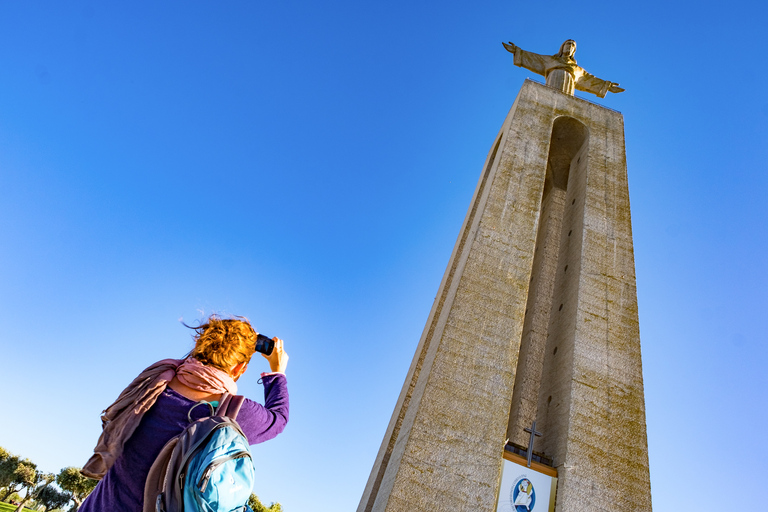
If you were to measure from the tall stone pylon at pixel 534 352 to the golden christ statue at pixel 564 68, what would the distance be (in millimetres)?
2722

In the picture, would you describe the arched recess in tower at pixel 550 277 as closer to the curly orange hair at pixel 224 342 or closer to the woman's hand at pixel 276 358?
the woman's hand at pixel 276 358

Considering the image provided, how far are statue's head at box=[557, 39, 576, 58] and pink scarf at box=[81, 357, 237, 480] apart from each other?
653 inches

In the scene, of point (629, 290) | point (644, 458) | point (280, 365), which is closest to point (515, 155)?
point (629, 290)

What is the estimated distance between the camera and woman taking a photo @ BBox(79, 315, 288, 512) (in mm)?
2186

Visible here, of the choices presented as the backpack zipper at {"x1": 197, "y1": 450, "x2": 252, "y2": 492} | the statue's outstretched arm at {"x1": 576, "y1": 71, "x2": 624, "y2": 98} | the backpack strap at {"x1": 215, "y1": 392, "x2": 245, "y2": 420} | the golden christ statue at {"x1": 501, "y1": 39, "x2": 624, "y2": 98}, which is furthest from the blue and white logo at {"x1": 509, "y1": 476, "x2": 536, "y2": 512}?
the statue's outstretched arm at {"x1": 576, "y1": 71, "x2": 624, "y2": 98}

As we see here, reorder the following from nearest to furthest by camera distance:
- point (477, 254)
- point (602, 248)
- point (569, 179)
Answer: point (477, 254) → point (602, 248) → point (569, 179)

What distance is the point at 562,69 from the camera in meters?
15.7

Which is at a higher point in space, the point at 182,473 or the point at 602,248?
the point at 602,248

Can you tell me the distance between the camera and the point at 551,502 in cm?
770

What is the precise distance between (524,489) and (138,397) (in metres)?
6.86

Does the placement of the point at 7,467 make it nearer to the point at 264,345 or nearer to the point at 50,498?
the point at 50,498

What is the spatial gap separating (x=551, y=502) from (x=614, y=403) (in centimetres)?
204

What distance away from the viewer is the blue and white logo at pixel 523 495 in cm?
762

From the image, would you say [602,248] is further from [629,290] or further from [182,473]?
[182,473]
